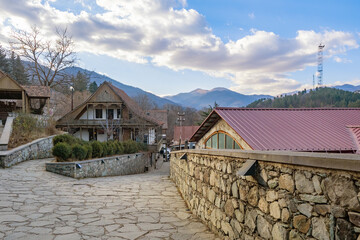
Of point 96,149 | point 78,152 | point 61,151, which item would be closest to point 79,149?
point 78,152

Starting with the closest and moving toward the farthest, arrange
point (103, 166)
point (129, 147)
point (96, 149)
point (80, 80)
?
point (103, 166)
point (96, 149)
point (129, 147)
point (80, 80)

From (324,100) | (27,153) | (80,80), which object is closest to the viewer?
(27,153)

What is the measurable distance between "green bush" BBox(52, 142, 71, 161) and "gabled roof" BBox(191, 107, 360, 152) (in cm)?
757

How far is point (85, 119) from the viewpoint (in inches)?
1143

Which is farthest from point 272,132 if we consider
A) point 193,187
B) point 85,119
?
point 85,119

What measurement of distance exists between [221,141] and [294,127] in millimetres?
4209

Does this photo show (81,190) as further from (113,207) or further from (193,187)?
(193,187)

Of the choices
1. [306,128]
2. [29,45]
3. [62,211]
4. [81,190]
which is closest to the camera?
[62,211]

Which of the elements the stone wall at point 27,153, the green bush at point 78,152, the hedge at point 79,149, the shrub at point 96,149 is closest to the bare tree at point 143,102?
the hedge at point 79,149

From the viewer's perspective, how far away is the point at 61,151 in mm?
10977

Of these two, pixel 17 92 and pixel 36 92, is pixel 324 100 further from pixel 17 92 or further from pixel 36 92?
pixel 17 92

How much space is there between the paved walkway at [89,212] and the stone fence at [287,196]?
939 millimetres

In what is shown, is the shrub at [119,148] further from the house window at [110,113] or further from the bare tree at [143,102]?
the bare tree at [143,102]

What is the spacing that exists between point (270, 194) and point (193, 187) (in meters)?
3.30
